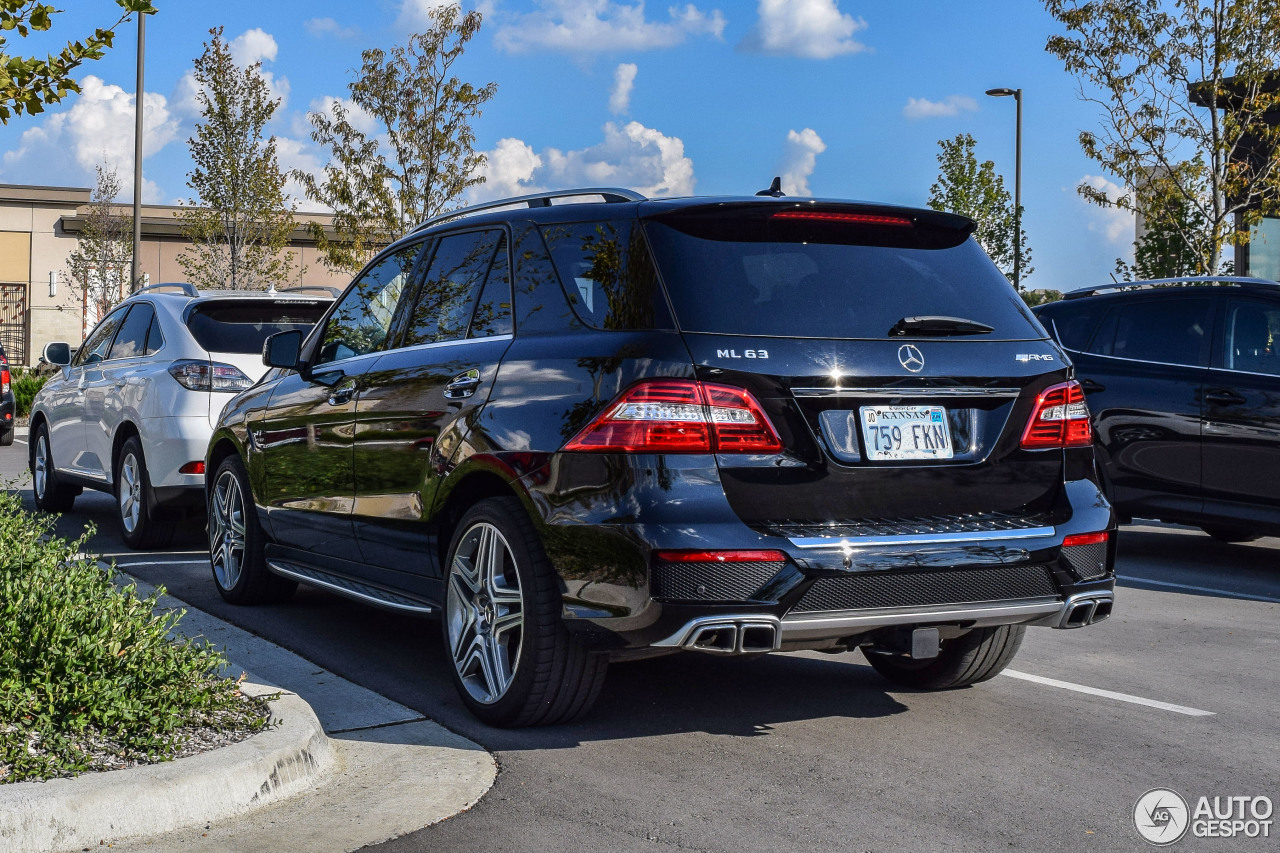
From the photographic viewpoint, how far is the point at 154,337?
373 inches

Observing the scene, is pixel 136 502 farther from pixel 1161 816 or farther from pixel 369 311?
pixel 1161 816

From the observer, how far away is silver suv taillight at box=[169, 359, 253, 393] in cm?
889

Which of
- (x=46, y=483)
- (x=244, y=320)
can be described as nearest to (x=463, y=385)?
(x=244, y=320)

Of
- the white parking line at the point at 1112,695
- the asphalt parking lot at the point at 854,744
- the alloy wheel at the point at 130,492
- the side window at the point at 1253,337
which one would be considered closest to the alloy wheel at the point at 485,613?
the asphalt parking lot at the point at 854,744

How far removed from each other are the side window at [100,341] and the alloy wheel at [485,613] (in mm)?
6215

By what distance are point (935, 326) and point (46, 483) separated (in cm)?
903

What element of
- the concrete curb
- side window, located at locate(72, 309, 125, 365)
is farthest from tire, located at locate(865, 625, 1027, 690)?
side window, located at locate(72, 309, 125, 365)

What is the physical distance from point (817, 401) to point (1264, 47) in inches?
680

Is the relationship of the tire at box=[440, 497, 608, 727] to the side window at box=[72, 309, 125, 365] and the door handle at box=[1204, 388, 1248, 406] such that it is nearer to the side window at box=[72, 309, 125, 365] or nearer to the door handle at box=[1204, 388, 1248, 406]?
the door handle at box=[1204, 388, 1248, 406]

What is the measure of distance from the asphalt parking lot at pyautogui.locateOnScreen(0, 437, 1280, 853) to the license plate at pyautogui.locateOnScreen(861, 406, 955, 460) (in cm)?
103

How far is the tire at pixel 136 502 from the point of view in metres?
9.04

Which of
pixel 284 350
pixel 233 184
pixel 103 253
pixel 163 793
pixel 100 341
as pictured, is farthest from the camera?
pixel 103 253

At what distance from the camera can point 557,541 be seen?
4.55 metres

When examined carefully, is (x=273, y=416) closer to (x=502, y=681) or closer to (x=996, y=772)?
(x=502, y=681)
